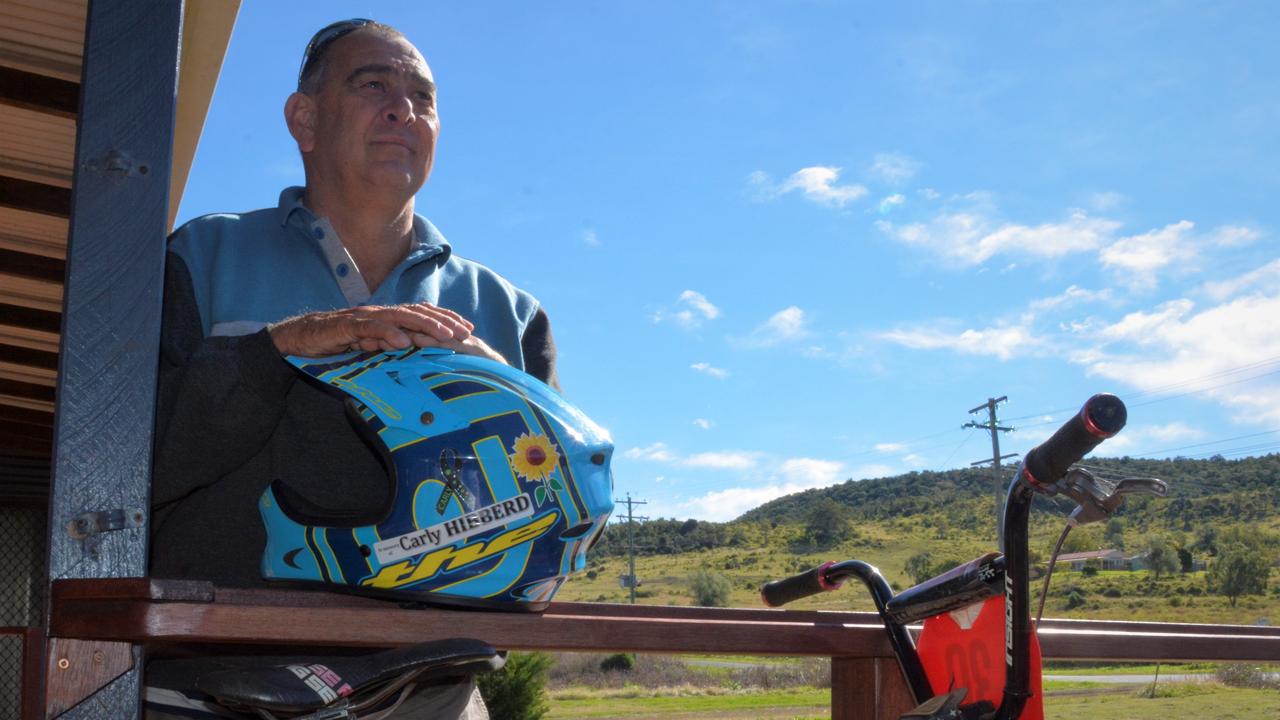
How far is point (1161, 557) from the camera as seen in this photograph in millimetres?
62812

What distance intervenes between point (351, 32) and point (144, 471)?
4.17 feet

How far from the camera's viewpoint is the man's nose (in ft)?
7.13

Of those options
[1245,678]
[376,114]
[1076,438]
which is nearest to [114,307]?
[376,114]

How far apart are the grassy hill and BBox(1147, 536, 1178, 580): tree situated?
78 cm

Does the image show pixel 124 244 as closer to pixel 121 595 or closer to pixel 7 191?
pixel 121 595

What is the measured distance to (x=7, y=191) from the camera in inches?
188

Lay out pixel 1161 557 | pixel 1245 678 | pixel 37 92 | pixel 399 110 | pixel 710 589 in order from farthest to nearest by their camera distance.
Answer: pixel 710 589 → pixel 1161 557 → pixel 37 92 → pixel 1245 678 → pixel 399 110

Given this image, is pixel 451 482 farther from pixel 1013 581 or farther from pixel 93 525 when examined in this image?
pixel 1013 581

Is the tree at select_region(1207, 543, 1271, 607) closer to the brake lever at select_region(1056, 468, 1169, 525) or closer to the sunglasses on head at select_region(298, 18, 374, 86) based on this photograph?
the brake lever at select_region(1056, 468, 1169, 525)

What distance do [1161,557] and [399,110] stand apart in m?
68.8

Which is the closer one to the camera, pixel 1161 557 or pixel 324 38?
pixel 324 38

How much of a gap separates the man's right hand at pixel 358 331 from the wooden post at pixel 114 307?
0.78ft

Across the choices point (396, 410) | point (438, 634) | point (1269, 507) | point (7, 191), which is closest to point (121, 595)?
point (438, 634)

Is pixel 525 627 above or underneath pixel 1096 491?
underneath
